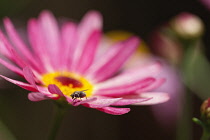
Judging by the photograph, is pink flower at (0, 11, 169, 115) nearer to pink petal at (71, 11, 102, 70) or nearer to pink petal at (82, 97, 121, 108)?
pink petal at (71, 11, 102, 70)

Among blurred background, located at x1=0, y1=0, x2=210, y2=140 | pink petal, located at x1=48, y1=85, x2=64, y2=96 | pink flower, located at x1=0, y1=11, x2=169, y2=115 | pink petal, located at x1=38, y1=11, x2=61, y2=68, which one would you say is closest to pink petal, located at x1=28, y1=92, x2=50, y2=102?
pink petal, located at x1=48, y1=85, x2=64, y2=96

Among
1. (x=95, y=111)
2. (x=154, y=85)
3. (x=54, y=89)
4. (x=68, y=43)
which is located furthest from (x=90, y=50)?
(x=95, y=111)

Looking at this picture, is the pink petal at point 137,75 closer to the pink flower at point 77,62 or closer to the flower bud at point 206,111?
the pink flower at point 77,62

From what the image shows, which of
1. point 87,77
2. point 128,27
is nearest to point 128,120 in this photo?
point 128,27

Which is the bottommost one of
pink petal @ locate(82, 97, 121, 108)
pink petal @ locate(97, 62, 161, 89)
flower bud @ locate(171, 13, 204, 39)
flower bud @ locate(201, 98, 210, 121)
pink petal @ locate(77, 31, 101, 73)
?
pink petal @ locate(82, 97, 121, 108)

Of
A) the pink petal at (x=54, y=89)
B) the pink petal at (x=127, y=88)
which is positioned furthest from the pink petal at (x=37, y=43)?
the pink petal at (x=54, y=89)
